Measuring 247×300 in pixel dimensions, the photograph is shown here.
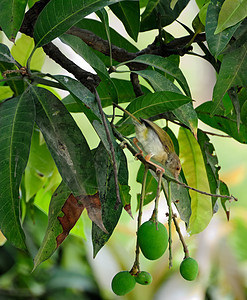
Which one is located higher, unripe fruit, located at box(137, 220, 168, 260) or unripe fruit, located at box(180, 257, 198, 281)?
unripe fruit, located at box(137, 220, 168, 260)

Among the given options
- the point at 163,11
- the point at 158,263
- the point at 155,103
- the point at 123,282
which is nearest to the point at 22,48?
the point at 163,11

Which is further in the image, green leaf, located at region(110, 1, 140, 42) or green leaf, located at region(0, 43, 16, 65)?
green leaf, located at region(110, 1, 140, 42)

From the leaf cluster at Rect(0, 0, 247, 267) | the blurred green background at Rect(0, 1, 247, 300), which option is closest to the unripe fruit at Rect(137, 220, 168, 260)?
the leaf cluster at Rect(0, 0, 247, 267)

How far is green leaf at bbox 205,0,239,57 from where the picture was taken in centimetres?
49

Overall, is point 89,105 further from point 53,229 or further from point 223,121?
point 223,121

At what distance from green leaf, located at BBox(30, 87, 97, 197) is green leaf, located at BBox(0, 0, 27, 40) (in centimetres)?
7

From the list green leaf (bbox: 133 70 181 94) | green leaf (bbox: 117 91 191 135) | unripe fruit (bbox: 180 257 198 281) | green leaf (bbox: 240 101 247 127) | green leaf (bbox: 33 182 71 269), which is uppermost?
green leaf (bbox: 133 70 181 94)

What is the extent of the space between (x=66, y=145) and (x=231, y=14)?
0.21 meters

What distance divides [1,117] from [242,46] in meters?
0.27

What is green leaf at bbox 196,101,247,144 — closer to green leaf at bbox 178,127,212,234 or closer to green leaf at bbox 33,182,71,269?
green leaf at bbox 178,127,212,234

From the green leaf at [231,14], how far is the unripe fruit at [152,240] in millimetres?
210

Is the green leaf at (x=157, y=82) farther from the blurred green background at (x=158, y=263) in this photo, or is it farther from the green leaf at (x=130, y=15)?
the blurred green background at (x=158, y=263)

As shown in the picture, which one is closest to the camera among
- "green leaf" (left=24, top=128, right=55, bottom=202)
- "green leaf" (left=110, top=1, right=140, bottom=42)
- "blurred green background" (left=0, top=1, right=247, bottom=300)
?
"green leaf" (left=110, top=1, right=140, bottom=42)

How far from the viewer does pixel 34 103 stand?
0.50 m
